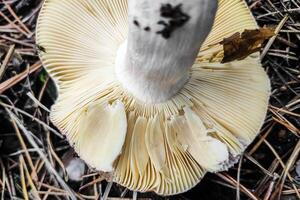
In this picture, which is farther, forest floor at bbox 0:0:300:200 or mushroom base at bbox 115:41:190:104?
forest floor at bbox 0:0:300:200

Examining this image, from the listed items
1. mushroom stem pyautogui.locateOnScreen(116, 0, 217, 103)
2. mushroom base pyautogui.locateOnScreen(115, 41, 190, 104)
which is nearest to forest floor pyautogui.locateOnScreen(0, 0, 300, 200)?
mushroom base pyautogui.locateOnScreen(115, 41, 190, 104)

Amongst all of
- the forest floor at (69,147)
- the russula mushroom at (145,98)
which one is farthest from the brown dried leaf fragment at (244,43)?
the forest floor at (69,147)

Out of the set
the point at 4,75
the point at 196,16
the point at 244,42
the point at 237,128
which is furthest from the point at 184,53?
the point at 4,75

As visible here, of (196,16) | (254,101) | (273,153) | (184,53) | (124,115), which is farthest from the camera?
(273,153)

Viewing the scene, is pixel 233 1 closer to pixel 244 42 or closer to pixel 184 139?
pixel 244 42

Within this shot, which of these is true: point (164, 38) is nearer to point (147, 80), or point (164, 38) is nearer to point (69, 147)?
point (147, 80)

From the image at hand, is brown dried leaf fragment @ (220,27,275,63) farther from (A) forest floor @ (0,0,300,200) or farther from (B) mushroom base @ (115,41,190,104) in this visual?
(A) forest floor @ (0,0,300,200)

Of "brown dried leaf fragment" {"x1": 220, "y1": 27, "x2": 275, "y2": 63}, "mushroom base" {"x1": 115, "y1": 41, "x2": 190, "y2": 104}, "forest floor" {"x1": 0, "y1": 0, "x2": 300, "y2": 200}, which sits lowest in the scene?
"forest floor" {"x1": 0, "y1": 0, "x2": 300, "y2": 200}
